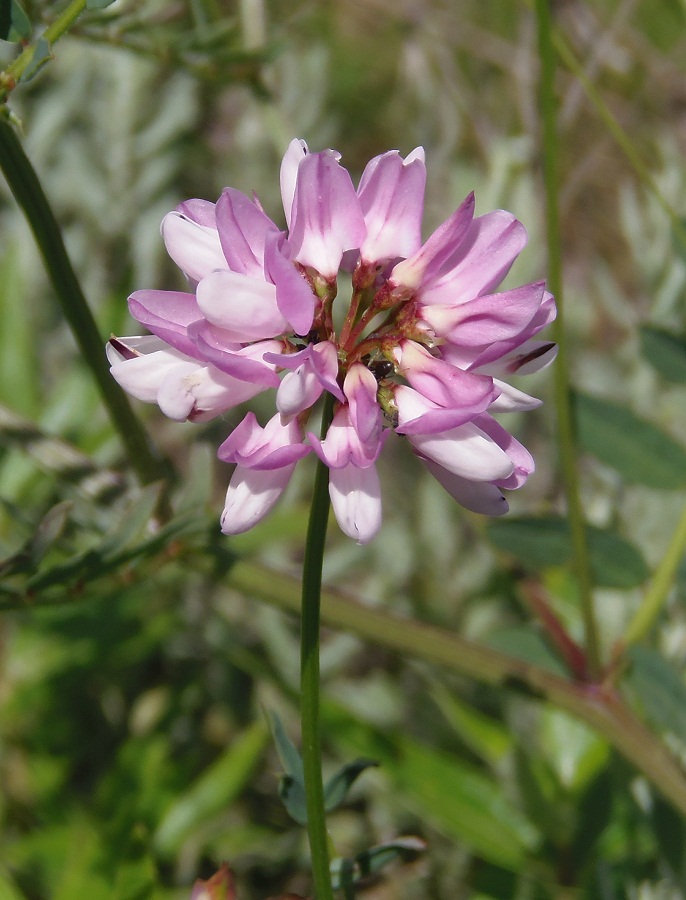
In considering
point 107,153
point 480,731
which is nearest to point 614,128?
point 480,731

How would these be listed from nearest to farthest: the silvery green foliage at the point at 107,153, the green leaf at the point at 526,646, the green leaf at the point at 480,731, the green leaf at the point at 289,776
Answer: the green leaf at the point at 289,776
the green leaf at the point at 526,646
the green leaf at the point at 480,731
the silvery green foliage at the point at 107,153

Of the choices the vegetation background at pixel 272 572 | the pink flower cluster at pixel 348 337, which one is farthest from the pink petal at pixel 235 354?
the vegetation background at pixel 272 572

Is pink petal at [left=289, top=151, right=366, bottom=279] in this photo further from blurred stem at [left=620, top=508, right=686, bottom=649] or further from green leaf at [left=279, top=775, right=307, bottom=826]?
blurred stem at [left=620, top=508, right=686, bottom=649]

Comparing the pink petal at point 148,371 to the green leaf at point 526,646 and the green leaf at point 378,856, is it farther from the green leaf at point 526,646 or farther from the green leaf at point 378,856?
the green leaf at point 526,646

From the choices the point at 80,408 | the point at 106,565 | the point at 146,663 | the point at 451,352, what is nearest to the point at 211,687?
the point at 146,663

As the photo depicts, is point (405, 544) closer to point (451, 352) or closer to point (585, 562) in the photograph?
point (585, 562)
